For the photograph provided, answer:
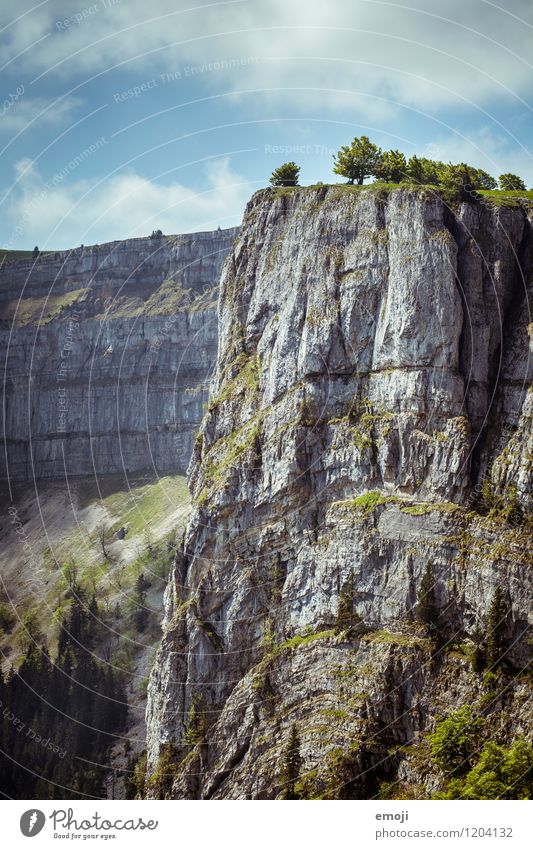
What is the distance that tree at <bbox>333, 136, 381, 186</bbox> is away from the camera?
104000mm

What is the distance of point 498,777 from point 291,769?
17.6m

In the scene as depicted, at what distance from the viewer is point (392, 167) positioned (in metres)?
103

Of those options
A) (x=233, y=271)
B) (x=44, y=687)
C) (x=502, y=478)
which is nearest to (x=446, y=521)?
(x=502, y=478)

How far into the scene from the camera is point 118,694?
143 meters

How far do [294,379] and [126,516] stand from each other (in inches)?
3678

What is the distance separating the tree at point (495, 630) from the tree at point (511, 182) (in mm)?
41743

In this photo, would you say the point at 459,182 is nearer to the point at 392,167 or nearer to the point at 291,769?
the point at 392,167

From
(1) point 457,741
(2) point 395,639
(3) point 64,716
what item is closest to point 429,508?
(2) point 395,639

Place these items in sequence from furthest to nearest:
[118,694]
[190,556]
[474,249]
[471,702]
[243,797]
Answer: [118,694] → [190,556] → [474,249] → [243,797] → [471,702]

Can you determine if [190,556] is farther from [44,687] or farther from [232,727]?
[44,687]

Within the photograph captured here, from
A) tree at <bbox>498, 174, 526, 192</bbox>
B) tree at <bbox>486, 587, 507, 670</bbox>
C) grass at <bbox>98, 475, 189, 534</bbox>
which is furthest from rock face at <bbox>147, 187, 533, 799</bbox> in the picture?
grass at <bbox>98, 475, 189, 534</bbox>

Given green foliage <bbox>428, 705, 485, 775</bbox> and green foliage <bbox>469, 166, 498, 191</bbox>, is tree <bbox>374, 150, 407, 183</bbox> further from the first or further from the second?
green foliage <bbox>428, 705, 485, 775</bbox>

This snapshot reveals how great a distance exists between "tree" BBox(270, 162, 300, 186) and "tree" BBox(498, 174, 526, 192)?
809 inches
